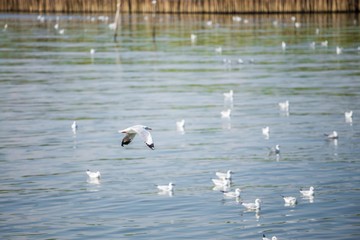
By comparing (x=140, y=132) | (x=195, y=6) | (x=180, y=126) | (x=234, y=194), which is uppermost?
(x=195, y=6)

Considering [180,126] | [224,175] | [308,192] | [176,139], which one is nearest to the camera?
[308,192]

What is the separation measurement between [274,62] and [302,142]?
2081 cm

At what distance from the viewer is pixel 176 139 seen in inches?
1151

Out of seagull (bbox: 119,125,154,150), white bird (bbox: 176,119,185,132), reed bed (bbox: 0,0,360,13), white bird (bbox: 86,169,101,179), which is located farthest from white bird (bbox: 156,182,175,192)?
reed bed (bbox: 0,0,360,13)

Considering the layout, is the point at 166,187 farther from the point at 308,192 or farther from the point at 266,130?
the point at 266,130

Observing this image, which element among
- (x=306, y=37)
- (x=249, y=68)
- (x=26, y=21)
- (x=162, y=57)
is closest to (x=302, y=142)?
(x=249, y=68)

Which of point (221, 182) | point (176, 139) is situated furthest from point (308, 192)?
point (176, 139)

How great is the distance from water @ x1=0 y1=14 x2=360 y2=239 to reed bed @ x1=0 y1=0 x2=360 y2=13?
1637 centimetres

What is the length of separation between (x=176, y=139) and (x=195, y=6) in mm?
50177

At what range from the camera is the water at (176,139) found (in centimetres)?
2038

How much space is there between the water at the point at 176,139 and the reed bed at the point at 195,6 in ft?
53.7

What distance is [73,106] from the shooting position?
36250 mm

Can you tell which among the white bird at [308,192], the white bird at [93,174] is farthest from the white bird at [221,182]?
the white bird at [93,174]

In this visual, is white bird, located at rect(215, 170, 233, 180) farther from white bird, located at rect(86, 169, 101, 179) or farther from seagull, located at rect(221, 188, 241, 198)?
white bird, located at rect(86, 169, 101, 179)
